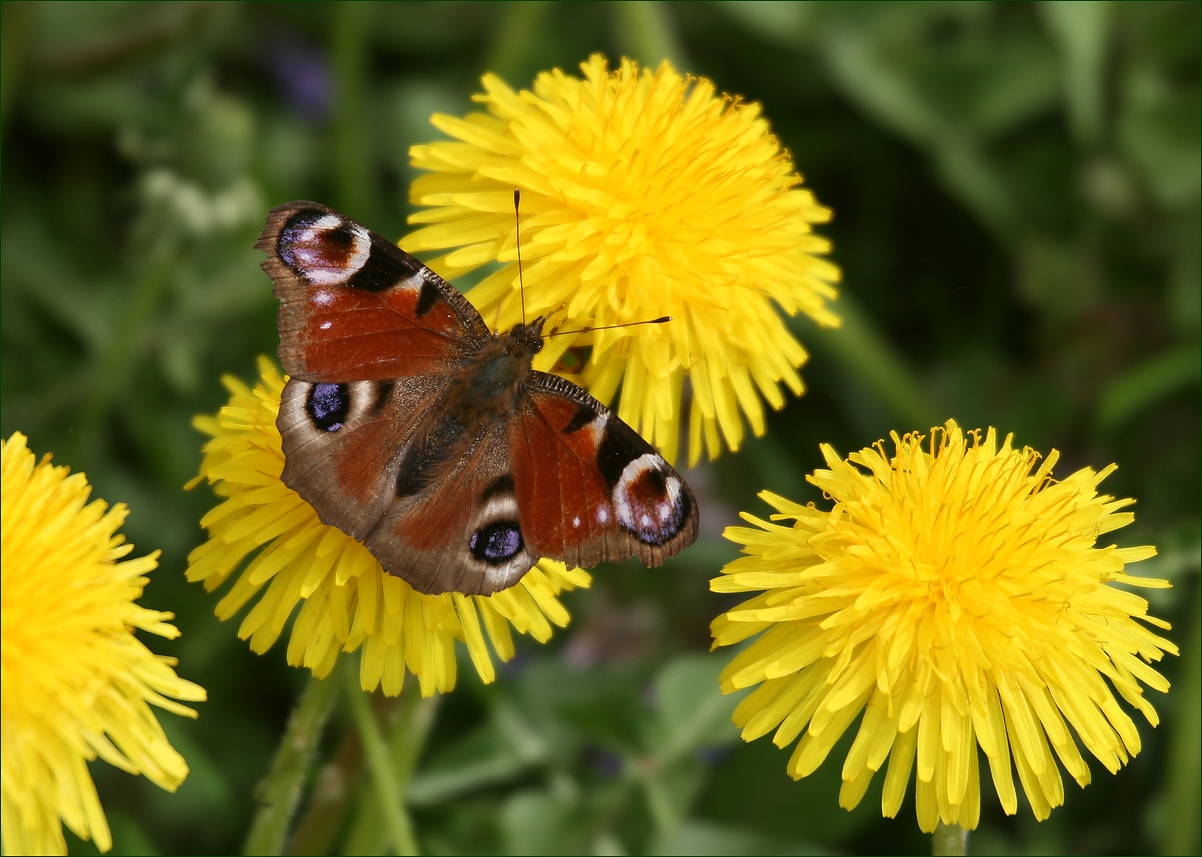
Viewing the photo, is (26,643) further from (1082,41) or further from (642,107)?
(1082,41)

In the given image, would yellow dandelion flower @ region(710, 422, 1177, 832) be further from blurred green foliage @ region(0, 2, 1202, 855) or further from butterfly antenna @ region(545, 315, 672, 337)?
blurred green foliage @ region(0, 2, 1202, 855)

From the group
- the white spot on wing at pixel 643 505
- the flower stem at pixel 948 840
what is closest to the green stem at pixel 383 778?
the white spot on wing at pixel 643 505

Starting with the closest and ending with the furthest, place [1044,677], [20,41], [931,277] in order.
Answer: [1044,677], [20,41], [931,277]

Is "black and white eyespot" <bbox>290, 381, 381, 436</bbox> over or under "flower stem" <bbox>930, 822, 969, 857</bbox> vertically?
over

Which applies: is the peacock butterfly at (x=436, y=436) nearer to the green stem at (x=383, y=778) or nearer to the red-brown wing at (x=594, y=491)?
the red-brown wing at (x=594, y=491)

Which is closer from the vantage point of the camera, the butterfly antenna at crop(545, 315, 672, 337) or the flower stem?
the flower stem

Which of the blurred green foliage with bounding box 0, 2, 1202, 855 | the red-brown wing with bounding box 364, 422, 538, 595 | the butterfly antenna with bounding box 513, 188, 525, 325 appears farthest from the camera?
the blurred green foliage with bounding box 0, 2, 1202, 855

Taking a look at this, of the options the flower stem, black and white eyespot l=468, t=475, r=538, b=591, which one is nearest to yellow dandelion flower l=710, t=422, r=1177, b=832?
the flower stem

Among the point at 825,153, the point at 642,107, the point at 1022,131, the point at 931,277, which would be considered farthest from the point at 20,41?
the point at 1022,131
